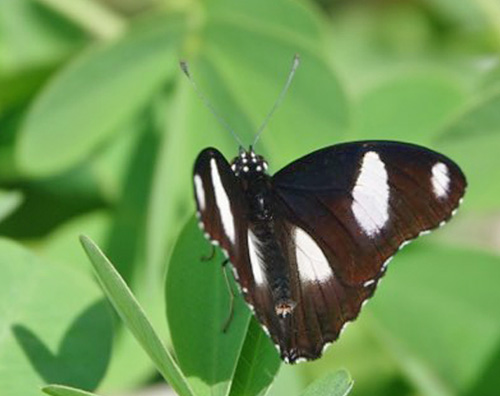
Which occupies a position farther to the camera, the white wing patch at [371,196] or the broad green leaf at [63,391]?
the white wing patch at [371,196]

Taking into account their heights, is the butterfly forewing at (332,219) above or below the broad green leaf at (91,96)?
below

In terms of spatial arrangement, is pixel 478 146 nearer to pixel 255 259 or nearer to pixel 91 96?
pixel 255 259

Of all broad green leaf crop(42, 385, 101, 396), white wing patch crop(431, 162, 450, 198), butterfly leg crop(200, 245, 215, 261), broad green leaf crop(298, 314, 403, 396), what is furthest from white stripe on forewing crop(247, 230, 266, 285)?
broad green leaf crop(298, 314, 403, 396)

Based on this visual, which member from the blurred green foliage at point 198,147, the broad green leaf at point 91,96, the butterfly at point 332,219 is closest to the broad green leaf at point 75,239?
the blurred green foliage at point 198,147

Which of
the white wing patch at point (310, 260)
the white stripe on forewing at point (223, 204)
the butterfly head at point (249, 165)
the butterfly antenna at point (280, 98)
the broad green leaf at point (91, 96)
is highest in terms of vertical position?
the broad green leaf at point (91, 96)

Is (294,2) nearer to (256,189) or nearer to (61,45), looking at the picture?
(256,189)

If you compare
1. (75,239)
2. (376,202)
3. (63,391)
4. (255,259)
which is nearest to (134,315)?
(63,391)

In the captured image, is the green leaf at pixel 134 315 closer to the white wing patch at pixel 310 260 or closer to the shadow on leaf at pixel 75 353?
the shadow on leaf at pixel 75 353

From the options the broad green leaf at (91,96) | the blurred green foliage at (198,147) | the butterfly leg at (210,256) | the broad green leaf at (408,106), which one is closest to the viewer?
the butterfly leg at (210,256)
